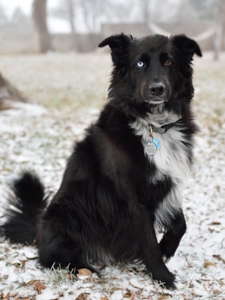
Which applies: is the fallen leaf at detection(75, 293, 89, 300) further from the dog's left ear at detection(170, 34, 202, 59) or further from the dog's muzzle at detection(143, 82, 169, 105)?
the dog's left ear at detection(170, 34, 202, 59)

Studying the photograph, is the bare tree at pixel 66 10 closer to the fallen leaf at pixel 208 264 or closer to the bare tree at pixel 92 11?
the bare tree at pixel 92 11

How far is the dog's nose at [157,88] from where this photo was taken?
2.69 m

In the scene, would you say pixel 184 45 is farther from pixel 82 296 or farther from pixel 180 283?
pixel 82 296

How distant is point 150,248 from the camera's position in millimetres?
2877

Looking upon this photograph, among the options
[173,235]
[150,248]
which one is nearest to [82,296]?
[150,248]

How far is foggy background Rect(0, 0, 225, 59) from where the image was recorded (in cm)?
2552

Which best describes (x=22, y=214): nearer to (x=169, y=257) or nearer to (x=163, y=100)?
(x=169, y=257)

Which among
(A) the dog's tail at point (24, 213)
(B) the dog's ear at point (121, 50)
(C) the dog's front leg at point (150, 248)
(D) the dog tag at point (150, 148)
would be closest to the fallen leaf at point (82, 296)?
(C) the dog's front leg at point (150, 248)

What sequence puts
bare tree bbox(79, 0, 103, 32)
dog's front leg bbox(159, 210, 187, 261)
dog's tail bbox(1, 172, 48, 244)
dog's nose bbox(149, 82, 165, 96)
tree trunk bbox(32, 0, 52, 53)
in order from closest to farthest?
dog's nose bbox(149, 82, 165, 96), dog's front leg bbox(159, 210, 187, 261), dog's tail bbox(1, 172, 48, 244), tree trunk bbox(32, 0, 52, 53), bare tree bbox(79, 0, 103, 32)

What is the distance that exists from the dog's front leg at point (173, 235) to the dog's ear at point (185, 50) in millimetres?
1206

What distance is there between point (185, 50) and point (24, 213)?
82.6 inches

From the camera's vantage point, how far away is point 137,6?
42094mm

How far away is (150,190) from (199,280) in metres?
0.90

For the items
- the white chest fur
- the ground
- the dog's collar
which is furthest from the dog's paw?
the dog's collar
